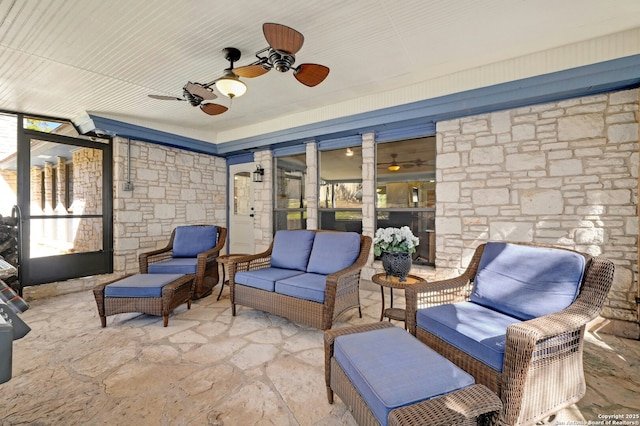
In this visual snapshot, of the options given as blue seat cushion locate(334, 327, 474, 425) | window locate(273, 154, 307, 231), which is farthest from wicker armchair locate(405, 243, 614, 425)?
window locate(273, 154, 307, 231)

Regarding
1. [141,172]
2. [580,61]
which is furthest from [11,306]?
[580,61]

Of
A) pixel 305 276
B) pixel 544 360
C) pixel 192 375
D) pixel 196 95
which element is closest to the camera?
pixel 544 360

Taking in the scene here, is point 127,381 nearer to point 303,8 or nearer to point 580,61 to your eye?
point 303,8

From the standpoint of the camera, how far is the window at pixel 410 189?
4.25m

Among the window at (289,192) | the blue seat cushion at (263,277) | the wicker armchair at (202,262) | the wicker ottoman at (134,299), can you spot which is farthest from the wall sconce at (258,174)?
the wicker ottoman at (134,299)

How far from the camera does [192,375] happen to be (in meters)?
2.08

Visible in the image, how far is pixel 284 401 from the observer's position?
1804 millimetres

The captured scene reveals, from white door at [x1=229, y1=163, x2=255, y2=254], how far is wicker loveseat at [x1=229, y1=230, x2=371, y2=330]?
2.91 meters

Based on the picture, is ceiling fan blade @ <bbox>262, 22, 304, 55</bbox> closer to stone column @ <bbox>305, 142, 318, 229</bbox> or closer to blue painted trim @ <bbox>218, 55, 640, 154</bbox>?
blue painted trim @ <bbox>218, 55, 640, 154</bbox>

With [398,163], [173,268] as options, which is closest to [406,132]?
[398,163]

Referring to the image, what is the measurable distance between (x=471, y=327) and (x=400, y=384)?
Answer: 795mm

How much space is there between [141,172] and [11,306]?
4.05 m

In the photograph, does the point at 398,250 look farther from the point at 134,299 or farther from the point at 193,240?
the point at 193,240

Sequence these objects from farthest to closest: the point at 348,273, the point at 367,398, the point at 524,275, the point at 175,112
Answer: the point at 175,112 < the point at 348,273 < the point at 524,275 < the point at 367,398
